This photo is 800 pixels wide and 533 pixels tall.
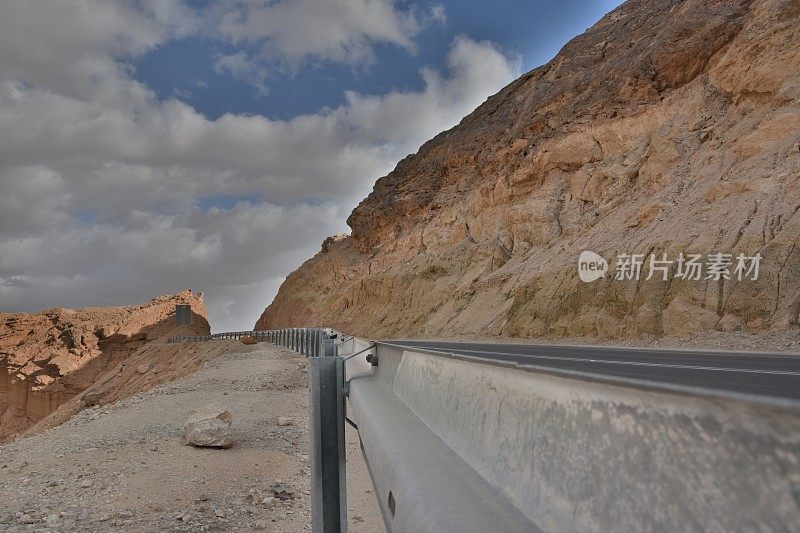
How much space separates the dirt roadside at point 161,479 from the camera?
5.93m

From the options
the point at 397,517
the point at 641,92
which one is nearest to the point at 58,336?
the point at 641,92

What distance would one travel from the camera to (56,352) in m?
64.2

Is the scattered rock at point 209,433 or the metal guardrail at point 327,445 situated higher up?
the metal guardrail at point 327,445

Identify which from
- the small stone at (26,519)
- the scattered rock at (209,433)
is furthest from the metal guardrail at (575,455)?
the scattered rock at (209,433)

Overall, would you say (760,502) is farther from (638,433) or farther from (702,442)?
(638,433)

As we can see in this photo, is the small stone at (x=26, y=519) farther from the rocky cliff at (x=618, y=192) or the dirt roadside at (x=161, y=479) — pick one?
the rocky cliff at (x=618, y=192)

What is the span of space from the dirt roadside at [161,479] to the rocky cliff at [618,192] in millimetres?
15396

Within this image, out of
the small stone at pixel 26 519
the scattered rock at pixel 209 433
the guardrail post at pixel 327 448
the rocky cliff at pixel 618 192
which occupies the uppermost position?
the rocky cliff at pixel 618 192

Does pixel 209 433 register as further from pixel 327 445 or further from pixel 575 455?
pixel 575 455

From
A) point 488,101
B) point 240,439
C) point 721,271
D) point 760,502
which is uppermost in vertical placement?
point 488,101

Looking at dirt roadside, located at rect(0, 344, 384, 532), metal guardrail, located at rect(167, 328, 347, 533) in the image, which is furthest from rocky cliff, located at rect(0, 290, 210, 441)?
metal guardrail, located at rect(167, 328, 347, 533)

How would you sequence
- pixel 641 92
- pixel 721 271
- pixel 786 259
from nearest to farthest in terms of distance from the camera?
pixel 786 259
pixel 721 271
pixel 641 92

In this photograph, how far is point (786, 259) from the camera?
18.3m

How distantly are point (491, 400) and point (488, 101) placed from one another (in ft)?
175
